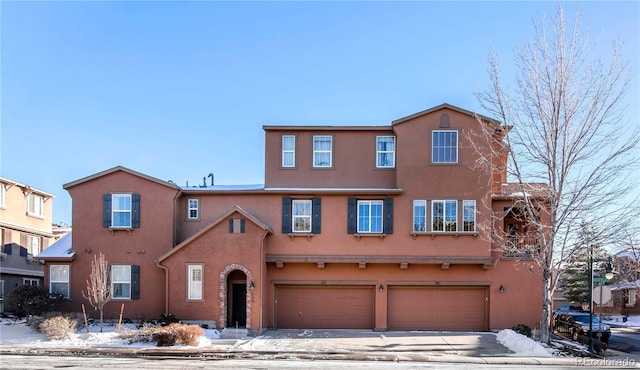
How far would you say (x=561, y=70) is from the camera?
18.7m

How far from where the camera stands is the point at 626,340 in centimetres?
2545

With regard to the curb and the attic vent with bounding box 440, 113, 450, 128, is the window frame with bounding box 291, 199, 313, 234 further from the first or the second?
the curb

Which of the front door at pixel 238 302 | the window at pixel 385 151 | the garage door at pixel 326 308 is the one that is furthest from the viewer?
the window at pixel 385 151

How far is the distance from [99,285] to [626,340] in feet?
80.9

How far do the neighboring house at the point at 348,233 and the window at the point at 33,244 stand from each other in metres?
8.71

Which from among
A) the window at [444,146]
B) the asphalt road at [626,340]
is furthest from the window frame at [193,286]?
the asphalt road at [626,340]

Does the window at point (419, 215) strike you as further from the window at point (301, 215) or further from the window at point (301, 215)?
the window at point (301, 215)

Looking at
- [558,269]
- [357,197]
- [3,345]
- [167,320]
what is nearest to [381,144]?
[357,197]

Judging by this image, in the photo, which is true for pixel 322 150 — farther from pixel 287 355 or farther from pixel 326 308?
pixel 287 355

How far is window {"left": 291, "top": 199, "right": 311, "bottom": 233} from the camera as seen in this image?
76.1ft

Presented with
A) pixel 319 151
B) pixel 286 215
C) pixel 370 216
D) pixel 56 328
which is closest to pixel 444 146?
pixel 370 216

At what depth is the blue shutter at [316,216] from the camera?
75.7 feet

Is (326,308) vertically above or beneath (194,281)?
beneath

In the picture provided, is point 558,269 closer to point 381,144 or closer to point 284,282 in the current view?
point 381,144
